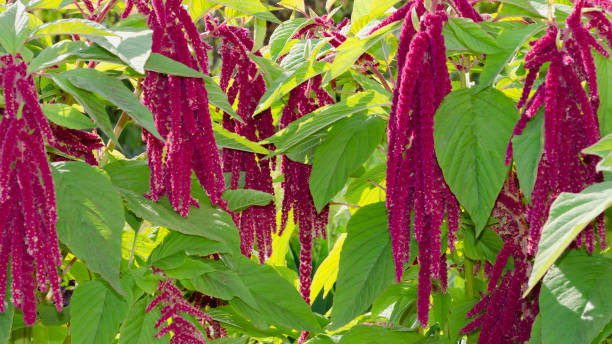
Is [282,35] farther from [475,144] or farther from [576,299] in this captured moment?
[576,299]

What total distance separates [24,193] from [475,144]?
2.89 feet

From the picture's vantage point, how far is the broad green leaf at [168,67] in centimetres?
121

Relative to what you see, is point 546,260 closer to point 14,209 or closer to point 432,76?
point 432,76

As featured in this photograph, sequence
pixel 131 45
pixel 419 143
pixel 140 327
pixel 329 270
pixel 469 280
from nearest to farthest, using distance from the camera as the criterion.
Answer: pixel 131 45 → pixel 419 143 → pixel 140 327 → pixel 469 280 → pixel 329 270

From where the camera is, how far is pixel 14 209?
3.73ft

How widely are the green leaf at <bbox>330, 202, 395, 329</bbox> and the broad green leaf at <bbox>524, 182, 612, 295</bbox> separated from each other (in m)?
0.56

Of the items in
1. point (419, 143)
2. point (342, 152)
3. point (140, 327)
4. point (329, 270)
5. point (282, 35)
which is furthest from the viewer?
point (329, 270)

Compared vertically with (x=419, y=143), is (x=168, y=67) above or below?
above

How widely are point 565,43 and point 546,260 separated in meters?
0.48

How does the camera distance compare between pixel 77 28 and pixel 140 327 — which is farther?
pixel 140 327

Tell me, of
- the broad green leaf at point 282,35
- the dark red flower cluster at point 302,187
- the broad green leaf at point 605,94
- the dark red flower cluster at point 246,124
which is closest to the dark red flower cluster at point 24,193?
the dark red flower cluster at point 246,124

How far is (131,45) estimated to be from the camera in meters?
1.15

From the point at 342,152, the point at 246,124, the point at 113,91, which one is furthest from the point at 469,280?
the point at 113,91

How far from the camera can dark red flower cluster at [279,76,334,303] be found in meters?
1.76
